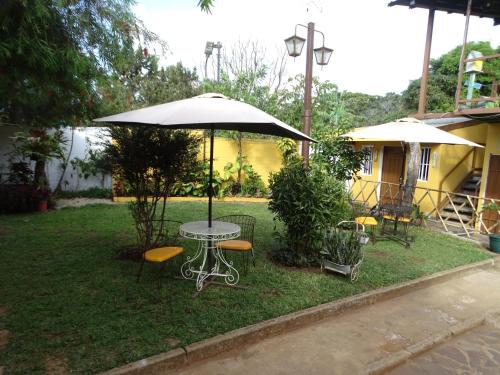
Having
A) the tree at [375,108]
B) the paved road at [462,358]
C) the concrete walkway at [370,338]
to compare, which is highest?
the tree at [375,108]

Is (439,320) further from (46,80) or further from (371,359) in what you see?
(46,80)

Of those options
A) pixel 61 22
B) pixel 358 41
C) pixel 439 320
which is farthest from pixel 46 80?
pixel 358 41

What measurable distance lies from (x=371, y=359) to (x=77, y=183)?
382 inches

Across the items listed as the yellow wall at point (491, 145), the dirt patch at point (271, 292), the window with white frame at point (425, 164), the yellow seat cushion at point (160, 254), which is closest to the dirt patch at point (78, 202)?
Answer: the yellow seat cushion at point (160, 254)

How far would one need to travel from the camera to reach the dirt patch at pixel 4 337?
296 centimetres

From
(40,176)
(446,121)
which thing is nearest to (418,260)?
(446,121)

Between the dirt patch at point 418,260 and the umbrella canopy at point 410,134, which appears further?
the umbrella canopy at point 410,134

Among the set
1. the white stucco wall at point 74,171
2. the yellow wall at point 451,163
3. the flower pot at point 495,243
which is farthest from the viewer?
the yellow wall at point 451,163

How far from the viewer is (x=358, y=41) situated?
19703mm

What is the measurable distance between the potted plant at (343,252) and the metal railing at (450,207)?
2806 mm

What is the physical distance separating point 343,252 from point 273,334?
198 cm

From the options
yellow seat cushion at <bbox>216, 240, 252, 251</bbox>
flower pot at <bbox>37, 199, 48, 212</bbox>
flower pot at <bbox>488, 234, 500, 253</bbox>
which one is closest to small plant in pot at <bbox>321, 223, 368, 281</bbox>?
yellow seat cushion at <bbox>216, 240, 252, 251</bbox>

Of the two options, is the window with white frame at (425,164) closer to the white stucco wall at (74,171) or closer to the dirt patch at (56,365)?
the white stucco wall at (74,171)

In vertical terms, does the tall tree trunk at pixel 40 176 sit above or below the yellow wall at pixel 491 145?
below
